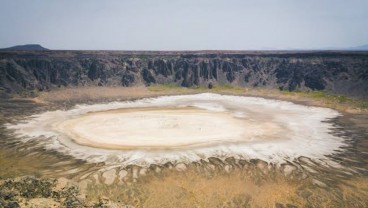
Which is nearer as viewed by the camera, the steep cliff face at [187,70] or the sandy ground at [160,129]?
the sandy ground at [160,129]

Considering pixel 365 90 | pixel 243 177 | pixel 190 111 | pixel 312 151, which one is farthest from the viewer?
pixel 365 90

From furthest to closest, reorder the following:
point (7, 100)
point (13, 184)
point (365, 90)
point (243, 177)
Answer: point (365, 90) < point (7, 100) < point (243, 177) < point (13, 184)

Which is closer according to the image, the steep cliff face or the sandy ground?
the sandy ground

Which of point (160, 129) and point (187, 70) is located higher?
point (187, 70)

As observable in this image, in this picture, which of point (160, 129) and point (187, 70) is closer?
point (160, 129)

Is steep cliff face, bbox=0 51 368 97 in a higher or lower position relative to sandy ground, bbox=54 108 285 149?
higher

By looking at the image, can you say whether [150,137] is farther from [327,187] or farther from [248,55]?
[248,55]

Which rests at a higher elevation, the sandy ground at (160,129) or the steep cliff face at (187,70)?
the steep cliff face at (187,70)

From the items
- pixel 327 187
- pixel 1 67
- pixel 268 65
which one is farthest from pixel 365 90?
pixel 1 67
